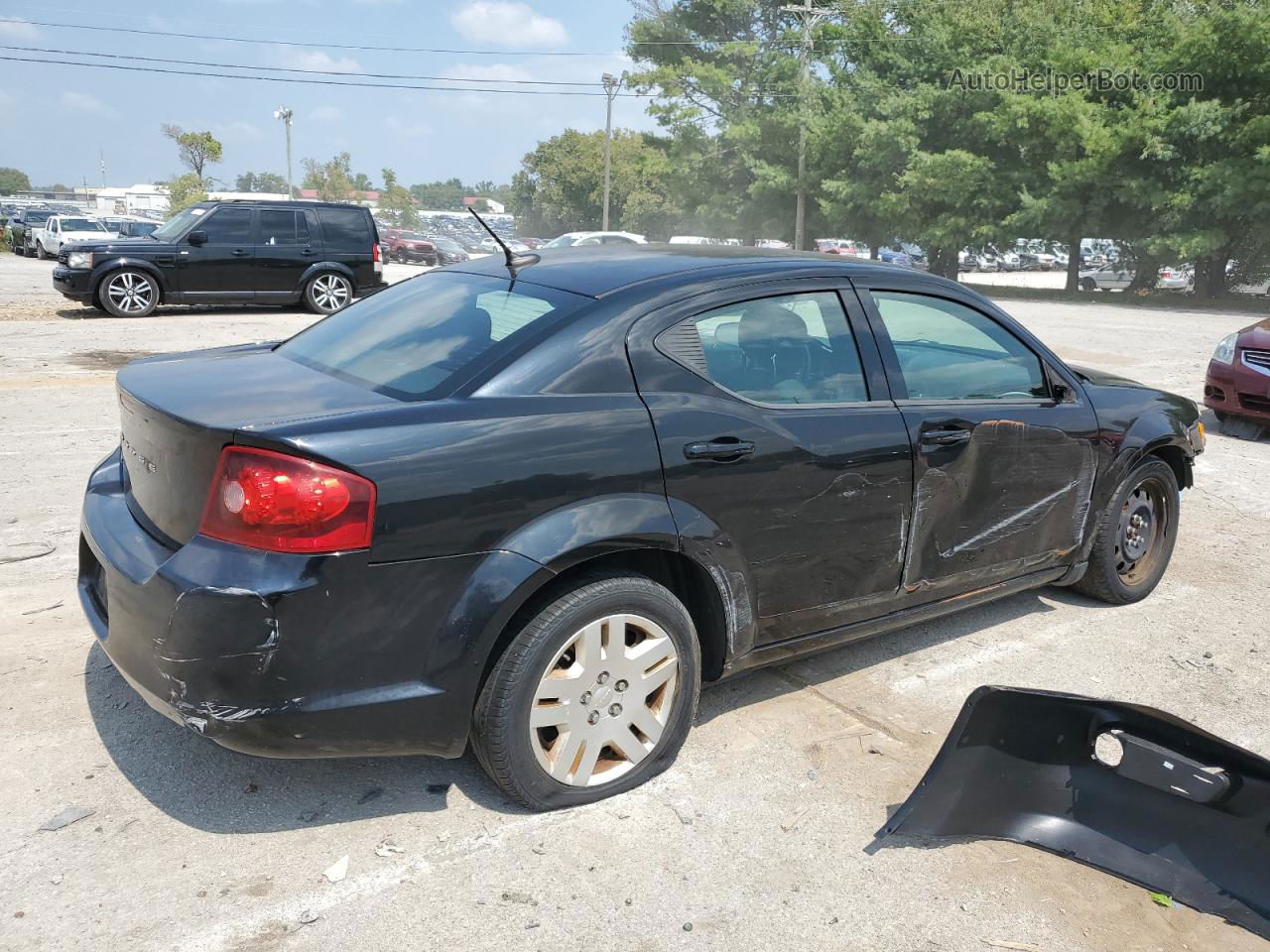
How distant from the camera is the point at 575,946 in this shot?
248 centimetres

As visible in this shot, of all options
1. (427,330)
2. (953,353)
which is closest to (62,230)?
(427,330)

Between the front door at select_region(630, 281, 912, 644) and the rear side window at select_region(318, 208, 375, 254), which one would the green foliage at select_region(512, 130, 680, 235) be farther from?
the front door at select_region(630, 281, 912, 644)

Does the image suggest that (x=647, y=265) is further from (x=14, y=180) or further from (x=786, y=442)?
(x=14, y=180)

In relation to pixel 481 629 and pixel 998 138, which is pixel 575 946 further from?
pixel 998 138

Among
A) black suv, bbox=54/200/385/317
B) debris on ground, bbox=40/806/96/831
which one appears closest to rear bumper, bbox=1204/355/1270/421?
debris on ground, bbox=40/806/96/831

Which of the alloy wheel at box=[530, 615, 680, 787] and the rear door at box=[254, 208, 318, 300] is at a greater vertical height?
the rear door at box=[254, 208, 318, 300]

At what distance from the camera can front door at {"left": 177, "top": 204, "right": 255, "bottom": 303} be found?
611 inches

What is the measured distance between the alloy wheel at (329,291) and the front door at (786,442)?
46.1 feet

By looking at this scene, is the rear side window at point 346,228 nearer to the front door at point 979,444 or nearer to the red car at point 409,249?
the front door at point 979,444

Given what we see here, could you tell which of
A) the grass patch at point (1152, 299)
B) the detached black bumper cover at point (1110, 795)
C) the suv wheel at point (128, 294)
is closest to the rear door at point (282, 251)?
the suv wheel at point (128, 294)

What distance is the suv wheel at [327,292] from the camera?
16.4 m

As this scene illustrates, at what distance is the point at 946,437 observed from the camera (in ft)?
12.3

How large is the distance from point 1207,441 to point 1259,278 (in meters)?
26.8

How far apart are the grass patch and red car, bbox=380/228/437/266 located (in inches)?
908
